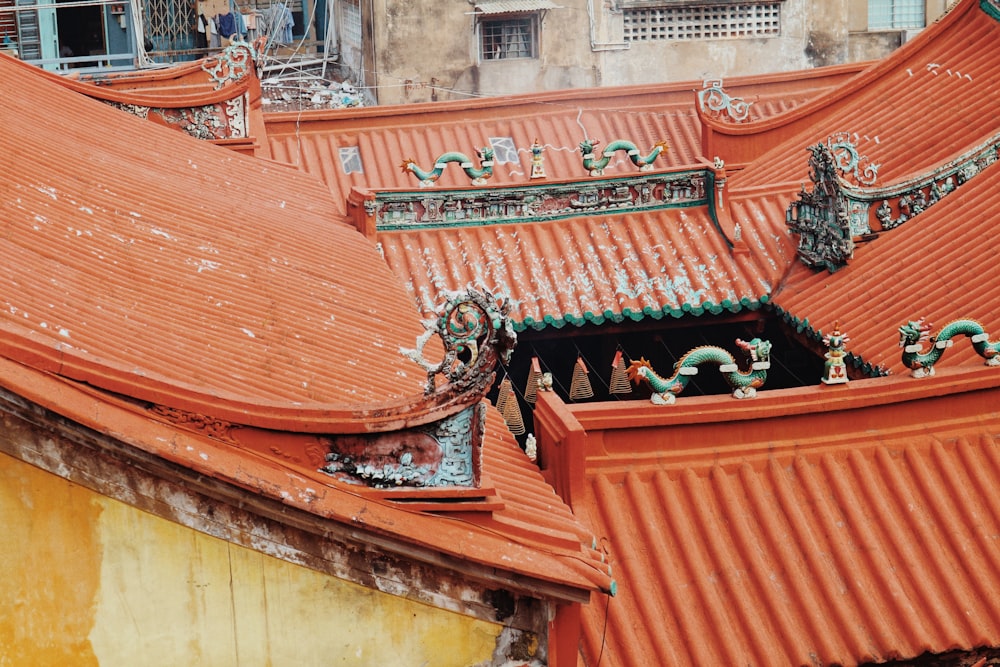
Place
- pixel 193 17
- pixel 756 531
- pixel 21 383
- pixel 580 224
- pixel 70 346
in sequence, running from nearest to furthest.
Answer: pixel 21 383, pixel 70 346, pixel 756 531, pixel 580 224, pixel 193 17

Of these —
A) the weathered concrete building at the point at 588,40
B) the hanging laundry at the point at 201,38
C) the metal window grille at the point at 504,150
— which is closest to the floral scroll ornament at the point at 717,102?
the metal window grille at the point at 504,150

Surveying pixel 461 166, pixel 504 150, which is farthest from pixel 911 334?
pixel 504 150

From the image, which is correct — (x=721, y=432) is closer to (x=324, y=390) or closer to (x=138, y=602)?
(x=324, y=390)

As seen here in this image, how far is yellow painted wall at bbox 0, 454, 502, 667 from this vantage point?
651 cm

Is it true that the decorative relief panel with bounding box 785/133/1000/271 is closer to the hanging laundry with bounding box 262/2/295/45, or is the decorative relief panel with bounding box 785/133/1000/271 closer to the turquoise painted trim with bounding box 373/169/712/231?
the turquoise painted trim with bounding box 373/169/712/231

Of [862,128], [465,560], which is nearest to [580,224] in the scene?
[862,128]

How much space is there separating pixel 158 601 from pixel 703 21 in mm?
26305

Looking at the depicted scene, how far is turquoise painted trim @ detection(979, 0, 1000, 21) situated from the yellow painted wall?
11660mm

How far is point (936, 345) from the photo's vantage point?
9.52 meters

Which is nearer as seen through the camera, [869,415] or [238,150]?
[869,415]

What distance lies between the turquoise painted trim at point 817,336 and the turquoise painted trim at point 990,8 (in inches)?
191

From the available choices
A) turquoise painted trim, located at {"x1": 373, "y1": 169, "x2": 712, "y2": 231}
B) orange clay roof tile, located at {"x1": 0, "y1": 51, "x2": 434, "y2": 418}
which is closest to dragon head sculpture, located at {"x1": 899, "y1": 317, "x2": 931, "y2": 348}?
orange clay roof tile, located at {"x1": 0, "y1": 51, "x2": 434, "y2": 418}

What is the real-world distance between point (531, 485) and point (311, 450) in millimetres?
2228

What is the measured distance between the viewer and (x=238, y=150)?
640 inches
